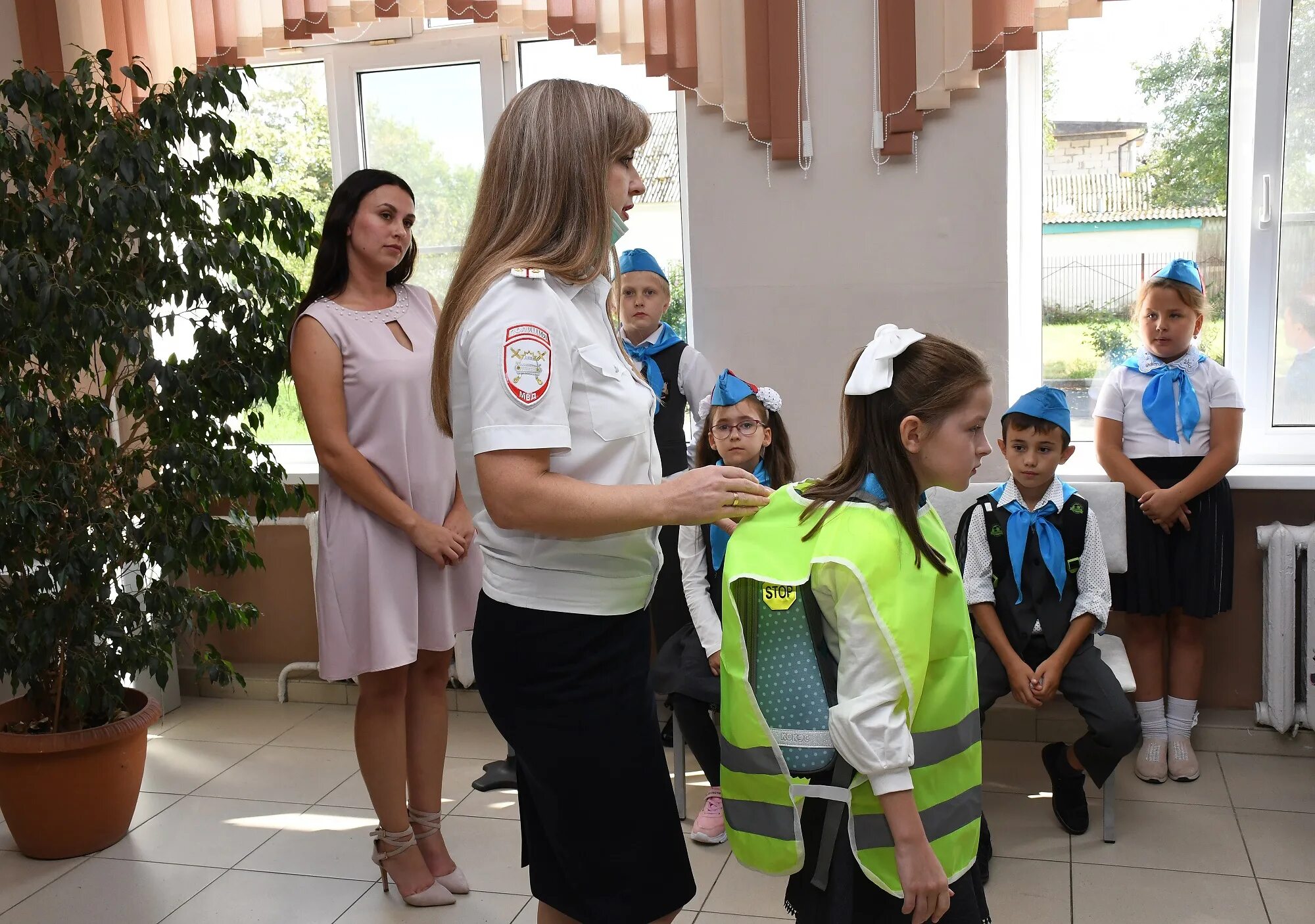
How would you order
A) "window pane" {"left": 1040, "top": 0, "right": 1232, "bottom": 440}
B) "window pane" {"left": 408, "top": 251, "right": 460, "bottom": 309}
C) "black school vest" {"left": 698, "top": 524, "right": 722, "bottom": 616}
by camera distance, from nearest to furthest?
→ "black school vest" {"left": 698, "top": 524, "right": 722, "bottom": 616} < "window pane" {"left": 1040, "top": 0, "right": 1232, "bottom": 440} < "window pane" {"left": 408, "top": 251, "right": 460, "bottom": 309}

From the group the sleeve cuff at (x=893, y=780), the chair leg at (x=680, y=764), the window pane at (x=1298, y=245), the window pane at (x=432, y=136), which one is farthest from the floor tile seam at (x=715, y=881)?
the window pane at (x=432, y=136)

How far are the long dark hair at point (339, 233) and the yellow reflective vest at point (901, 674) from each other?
147 cm

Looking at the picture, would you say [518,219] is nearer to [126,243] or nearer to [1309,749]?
[126,243]

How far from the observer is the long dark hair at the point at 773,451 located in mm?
2801

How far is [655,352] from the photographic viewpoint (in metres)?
3.27

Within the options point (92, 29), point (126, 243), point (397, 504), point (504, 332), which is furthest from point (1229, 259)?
point (92, 29)

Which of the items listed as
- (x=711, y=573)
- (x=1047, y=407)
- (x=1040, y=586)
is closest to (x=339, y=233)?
(x=711, y=573)

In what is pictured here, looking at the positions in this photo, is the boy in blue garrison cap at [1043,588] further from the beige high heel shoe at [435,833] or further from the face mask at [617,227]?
the face mask at [617,227]

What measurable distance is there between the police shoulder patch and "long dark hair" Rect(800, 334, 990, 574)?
391 millimetres

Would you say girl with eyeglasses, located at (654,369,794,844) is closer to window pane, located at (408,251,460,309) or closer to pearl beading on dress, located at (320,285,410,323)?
pearl beading on dress, located at (320,285,410,323)

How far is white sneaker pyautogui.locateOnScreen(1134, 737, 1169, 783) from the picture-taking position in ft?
10.0

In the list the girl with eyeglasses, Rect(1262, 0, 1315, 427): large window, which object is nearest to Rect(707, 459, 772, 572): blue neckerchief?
the girl with eyeglasses

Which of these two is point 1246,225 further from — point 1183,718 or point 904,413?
point 904,413

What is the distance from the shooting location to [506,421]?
1.36 meters
